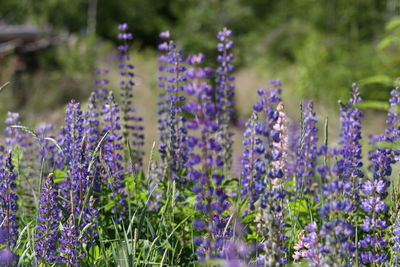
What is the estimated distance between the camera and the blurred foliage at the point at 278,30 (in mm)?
13281

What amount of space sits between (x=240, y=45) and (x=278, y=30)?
5.26 feet

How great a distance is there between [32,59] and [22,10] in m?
3.21

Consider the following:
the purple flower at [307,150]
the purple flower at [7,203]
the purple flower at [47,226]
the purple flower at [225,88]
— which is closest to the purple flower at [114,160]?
the purple flower at [47,226]

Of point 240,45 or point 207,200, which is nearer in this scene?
point 207,200

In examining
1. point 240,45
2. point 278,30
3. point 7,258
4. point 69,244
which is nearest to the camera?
point 7,258

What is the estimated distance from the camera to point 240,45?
20938 mm

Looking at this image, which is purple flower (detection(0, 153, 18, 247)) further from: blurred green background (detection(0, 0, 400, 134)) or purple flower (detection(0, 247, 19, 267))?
blurred green background (detection(0, 0, 400, 134))

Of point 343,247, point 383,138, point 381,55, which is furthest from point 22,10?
point 343,247

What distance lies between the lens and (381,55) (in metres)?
12.5

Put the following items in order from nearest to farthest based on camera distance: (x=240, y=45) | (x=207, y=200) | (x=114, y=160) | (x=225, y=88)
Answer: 1. (x=207, y=200)
2. (x=114, y=160)
3. (x=225, y=88)
4. (x=240, y=45)

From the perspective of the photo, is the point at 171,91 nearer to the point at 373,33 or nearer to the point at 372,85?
the point at 372,85

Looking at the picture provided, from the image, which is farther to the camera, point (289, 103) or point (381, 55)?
point (289, 103)

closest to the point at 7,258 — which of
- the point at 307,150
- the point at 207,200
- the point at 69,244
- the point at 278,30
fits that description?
the point at 69,244

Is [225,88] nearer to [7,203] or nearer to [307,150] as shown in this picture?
[307,150]
